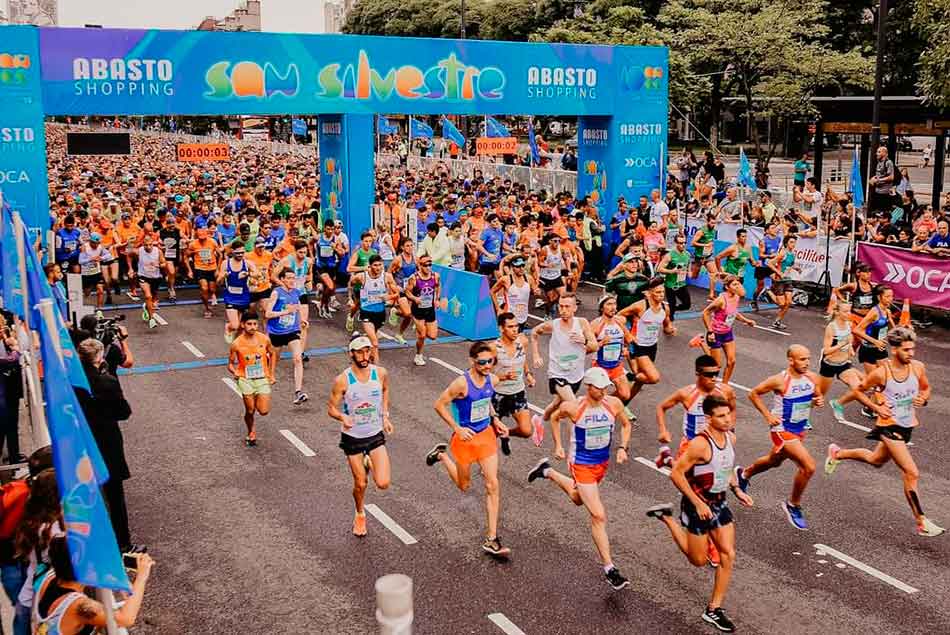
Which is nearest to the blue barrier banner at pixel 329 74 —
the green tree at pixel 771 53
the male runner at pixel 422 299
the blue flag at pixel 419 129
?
the male runner at pixel 422 299

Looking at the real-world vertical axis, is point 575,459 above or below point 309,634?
above

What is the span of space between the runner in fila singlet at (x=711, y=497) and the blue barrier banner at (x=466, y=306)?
987 centimetres

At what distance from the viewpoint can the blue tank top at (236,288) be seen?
1631 centimetres

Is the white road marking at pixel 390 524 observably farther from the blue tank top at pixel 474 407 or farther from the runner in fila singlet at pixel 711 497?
the runner in fila singlet at pixel 711 497

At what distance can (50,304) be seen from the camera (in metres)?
5.87

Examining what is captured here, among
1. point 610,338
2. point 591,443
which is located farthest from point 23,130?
point 591,443

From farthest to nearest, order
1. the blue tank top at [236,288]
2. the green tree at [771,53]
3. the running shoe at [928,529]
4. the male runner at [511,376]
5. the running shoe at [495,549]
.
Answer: the green tree at [771,53] < the blue tank top at [236,288] < the male runner at [511,376] < the running shoe at [928,529] < the running shoe at [495,549]

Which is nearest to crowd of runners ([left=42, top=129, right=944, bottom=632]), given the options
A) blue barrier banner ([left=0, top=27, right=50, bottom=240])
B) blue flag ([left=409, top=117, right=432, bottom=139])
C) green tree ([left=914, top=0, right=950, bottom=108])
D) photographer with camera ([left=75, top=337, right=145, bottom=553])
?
blue barrier banner ([left=0, top=27, right=50, bottom=240])

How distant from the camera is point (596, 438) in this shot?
8562 mm

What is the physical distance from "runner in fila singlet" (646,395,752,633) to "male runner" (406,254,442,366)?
8.41 m

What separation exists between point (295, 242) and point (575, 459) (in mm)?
9711

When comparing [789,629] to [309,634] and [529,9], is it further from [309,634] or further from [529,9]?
Result: [529,9]

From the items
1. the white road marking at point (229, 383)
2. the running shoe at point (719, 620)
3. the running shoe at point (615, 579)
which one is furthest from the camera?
the white road marking at point (229, 383)

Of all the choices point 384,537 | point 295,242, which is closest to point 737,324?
point 295,242
